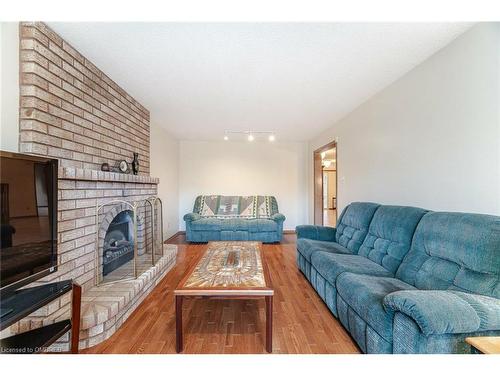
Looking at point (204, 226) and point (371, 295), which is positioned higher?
point (371, 295)

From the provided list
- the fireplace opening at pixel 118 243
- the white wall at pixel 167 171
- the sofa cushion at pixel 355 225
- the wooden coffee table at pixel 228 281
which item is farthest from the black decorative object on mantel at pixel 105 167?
the sofa cushion at pixel 355 225

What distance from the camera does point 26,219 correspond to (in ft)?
3.89

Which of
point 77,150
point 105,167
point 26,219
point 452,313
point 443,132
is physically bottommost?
point 452,313

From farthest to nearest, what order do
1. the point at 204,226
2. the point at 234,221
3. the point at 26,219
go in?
the point at 234,221 < the point at 204,226 < the point at 26,219

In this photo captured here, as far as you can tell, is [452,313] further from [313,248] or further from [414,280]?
[313,248]

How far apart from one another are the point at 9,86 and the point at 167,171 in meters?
3.42

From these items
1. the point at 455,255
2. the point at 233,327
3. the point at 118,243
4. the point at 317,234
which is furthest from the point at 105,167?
the point at 455,255

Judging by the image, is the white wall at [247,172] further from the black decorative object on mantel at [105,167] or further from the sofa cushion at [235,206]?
the black decorative object on mantel at [105,167]

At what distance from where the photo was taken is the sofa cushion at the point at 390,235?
1967mm

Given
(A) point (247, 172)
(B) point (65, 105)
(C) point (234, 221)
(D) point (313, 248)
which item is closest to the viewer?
(B) point (65, 105)

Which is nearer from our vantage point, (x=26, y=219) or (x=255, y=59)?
(x=26, y=219)
